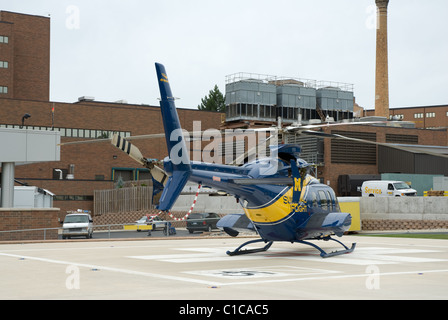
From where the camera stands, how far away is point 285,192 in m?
17.9

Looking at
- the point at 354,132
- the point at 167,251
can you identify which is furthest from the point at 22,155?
the point at 354,132

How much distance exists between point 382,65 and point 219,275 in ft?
224

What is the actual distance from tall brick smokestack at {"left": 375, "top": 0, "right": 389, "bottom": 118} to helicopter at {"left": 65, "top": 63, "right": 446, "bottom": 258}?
198ft

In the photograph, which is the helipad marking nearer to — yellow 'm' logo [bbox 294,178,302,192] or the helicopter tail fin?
yellow 'm' logo [bbox 294,178,302,192]

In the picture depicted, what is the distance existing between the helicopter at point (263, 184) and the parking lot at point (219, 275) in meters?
0.98

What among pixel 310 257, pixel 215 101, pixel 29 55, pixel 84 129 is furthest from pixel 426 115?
pixel 310 257

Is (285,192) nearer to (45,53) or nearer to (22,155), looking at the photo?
(22,155)

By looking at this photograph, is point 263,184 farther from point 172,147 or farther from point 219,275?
point 219,275

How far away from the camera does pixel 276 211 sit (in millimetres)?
17734

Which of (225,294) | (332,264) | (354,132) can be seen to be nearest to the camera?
(225,294)

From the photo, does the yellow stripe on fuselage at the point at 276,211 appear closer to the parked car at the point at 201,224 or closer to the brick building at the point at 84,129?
the parked car at the point at 201,224

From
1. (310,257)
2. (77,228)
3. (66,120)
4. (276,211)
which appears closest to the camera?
(276,211)

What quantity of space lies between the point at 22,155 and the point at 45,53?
6060 cm

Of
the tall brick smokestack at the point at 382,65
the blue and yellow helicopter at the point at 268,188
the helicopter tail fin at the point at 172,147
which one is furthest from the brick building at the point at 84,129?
the helicopter tail fin at the point at 172,147
